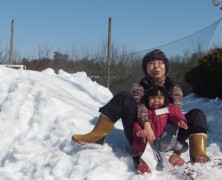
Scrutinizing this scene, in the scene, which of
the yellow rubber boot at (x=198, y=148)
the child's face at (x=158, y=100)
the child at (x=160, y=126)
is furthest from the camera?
the child's face at (x=158, y=100)

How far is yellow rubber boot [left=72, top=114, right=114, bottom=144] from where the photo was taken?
3.85 m

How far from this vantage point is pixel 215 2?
6.94 meters

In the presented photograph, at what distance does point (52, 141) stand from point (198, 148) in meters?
1.49

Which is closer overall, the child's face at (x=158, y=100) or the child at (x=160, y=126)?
the child at (x=160, y=126)

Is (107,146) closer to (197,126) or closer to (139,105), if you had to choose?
(139,105)

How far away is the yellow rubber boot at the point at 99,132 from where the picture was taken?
3.85m

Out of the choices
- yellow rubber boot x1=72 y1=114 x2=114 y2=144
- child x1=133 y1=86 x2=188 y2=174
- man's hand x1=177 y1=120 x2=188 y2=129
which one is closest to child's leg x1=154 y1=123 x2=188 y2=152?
child x1=133 y1=86 x2=188 y2=174

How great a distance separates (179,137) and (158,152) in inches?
13.2

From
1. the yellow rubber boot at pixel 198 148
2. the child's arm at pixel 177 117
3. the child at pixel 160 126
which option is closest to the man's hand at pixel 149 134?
the child at pixel 160 126

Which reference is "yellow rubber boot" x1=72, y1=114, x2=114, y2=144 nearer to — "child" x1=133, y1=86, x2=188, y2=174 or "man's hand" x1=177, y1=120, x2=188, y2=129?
"child" x1=133, y1=86, x2=188, y2=174

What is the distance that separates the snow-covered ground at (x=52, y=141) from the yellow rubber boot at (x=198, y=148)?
9cm

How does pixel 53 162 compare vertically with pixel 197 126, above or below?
below

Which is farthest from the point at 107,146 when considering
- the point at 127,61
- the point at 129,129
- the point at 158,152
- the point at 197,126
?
the point at 127,61

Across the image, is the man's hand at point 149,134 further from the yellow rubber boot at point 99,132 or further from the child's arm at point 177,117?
the yellow rubber boot at point 99,132
